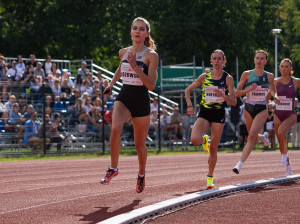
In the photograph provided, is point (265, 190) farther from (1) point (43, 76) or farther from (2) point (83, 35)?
(2) point (83, 35)

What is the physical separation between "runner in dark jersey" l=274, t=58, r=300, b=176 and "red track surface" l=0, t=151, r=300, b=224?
732 mm

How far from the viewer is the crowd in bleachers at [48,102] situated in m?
22.2

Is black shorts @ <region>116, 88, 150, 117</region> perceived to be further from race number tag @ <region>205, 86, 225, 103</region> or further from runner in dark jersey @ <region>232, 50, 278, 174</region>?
runner in dark jersey @ <region>232, 50, 278, 174</region>

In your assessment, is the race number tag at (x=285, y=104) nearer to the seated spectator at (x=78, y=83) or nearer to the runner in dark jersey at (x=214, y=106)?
the runner in dark jersey at (x=214, y=106)

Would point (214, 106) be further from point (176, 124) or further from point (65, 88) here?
point (176, 124)

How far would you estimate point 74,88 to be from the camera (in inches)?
1001

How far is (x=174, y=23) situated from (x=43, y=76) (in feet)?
75.9

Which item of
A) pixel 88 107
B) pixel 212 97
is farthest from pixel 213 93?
pixel 88 107

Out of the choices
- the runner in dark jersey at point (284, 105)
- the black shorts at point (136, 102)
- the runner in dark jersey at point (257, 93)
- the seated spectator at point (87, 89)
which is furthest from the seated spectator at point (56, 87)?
the black shorts at point (136, 102)

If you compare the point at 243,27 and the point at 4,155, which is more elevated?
the point at 243,27

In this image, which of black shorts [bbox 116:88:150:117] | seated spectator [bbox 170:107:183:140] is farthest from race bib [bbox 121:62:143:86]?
seated spectator [bbox 170:107:183:140]

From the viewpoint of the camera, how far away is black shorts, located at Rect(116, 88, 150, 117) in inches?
364

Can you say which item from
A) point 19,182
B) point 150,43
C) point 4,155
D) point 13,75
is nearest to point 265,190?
point 150,43

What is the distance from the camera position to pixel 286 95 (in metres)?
13.5
